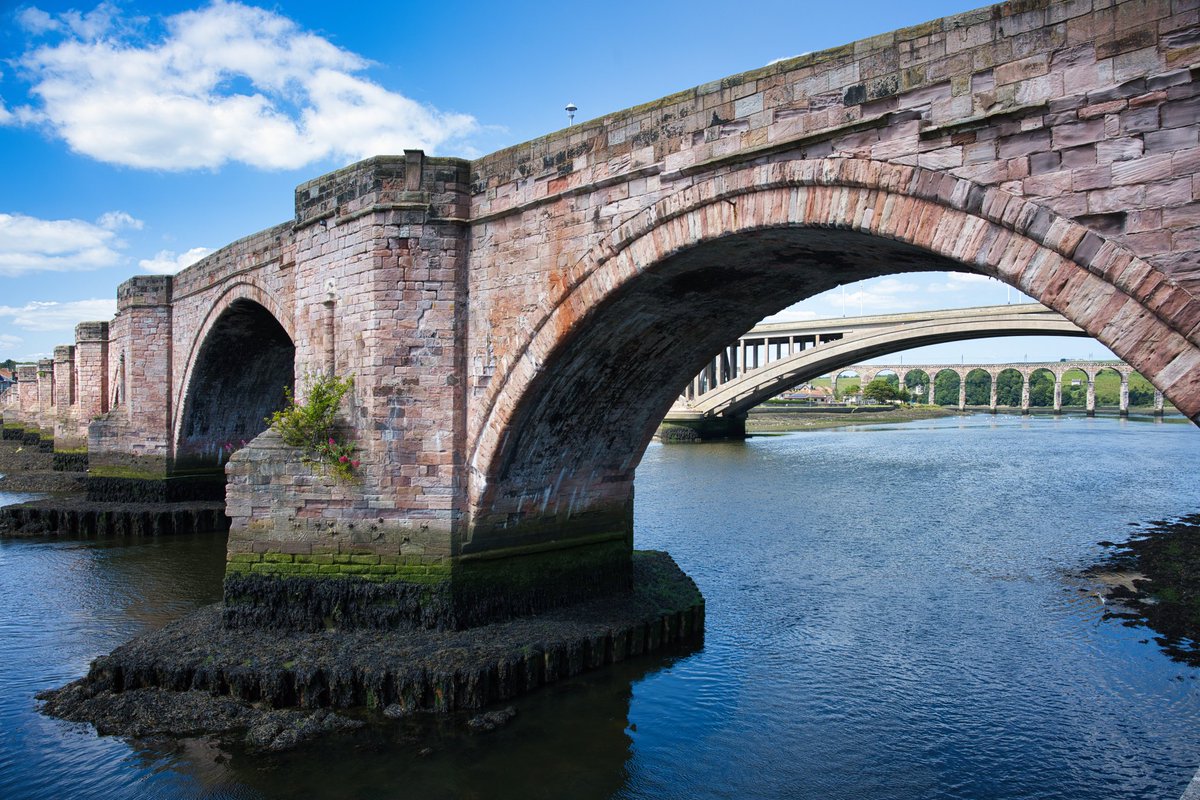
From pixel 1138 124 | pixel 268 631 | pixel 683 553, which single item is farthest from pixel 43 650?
pixel 1138 124

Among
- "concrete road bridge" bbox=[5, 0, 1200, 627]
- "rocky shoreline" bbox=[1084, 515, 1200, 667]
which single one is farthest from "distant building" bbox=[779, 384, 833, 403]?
"concrete road bridge" bbox=[5, 0, 1200, 627]

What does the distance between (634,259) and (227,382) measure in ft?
51.2

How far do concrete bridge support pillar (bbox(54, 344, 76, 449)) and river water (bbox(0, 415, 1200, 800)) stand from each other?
46.5ft

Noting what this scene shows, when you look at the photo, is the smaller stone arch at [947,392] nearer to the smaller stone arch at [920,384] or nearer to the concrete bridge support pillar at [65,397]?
the smaller stone arch at [920,384]

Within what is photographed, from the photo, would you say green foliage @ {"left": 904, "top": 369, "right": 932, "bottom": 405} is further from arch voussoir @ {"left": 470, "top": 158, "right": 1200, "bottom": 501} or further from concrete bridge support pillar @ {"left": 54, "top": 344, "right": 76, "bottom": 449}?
arch voussoir @ {"left": 470, "top": 158, "right": 1200, "bottom": 501}

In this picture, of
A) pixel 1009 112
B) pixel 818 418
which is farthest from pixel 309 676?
pixel 818 418

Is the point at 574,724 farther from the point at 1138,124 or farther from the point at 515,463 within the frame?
the point at 1138,124

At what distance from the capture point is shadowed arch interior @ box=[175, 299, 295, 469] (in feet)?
62.7

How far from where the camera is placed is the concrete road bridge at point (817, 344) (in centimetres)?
2558

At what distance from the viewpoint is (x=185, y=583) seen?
14055 mm

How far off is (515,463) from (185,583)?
744 cm

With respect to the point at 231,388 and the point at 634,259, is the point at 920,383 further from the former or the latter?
the point at 634,259

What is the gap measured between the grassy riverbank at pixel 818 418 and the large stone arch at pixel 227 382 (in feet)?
111

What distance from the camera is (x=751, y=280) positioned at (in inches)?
352
